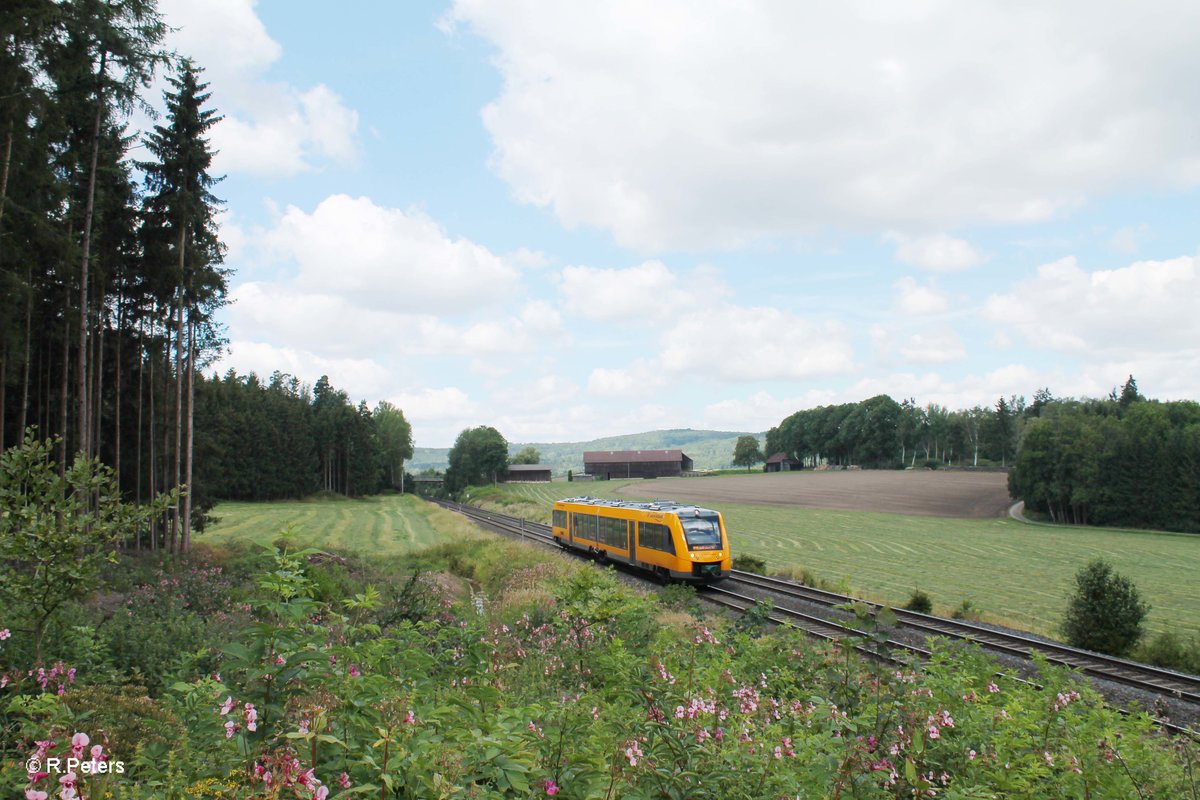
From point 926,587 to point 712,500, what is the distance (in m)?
54.5

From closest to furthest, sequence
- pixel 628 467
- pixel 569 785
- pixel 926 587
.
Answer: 1. pixel 569 785
2. pixel 926 587
3. pixel 628 467

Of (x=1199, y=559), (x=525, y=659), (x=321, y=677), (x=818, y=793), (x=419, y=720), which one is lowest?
(x=1199, y=559)

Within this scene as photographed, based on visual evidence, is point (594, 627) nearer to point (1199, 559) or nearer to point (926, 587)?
point (926, 587)

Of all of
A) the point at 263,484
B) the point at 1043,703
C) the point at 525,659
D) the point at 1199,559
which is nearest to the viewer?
the point at 1043,703

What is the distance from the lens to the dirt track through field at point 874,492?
246 ft

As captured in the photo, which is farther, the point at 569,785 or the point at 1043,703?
the point at 1043,703

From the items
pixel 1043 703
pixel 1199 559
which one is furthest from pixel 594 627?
pixel 1199 559

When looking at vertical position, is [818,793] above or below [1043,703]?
above

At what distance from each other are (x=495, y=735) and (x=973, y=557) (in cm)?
4231

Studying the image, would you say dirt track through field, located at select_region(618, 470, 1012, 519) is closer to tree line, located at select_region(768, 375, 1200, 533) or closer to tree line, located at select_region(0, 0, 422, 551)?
tree line, located at select_region(768, 375, 1200, 533)

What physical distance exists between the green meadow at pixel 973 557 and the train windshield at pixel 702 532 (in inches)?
194

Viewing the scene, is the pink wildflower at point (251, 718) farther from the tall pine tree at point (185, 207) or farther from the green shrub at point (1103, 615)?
the tall pine tree at point (185, 207)

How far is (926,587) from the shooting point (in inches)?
1089

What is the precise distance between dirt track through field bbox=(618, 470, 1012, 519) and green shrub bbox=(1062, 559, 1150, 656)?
5497 centimetres
